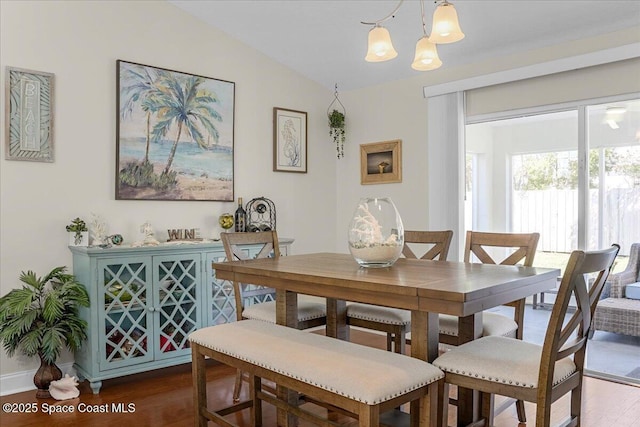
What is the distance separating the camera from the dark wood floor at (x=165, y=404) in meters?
2.74

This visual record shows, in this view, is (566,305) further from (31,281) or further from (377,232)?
(31,281)

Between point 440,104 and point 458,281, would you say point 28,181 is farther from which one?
point 440,104

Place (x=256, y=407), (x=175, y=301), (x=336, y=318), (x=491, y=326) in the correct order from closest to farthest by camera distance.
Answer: (x=491, y=326), (x=256, y=407), (x=336, y=318), (x=175, y=301)

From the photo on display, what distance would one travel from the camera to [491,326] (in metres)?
2.49

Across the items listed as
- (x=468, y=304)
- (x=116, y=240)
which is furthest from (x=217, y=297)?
(x=468, y=304)

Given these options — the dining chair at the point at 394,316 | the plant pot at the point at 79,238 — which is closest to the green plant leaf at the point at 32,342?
the plant pot at the point at 79,238

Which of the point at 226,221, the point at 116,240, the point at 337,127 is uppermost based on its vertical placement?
the point at 337,127

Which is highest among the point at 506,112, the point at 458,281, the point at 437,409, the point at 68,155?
the point at 506,112

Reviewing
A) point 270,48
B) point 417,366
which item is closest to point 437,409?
point 417,366

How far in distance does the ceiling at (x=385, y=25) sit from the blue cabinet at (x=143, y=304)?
180 centimetres

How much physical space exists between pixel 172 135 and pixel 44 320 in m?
1.59

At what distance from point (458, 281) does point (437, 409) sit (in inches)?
19.2

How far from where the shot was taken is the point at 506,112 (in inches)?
153

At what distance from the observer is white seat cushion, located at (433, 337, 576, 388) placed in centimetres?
179
